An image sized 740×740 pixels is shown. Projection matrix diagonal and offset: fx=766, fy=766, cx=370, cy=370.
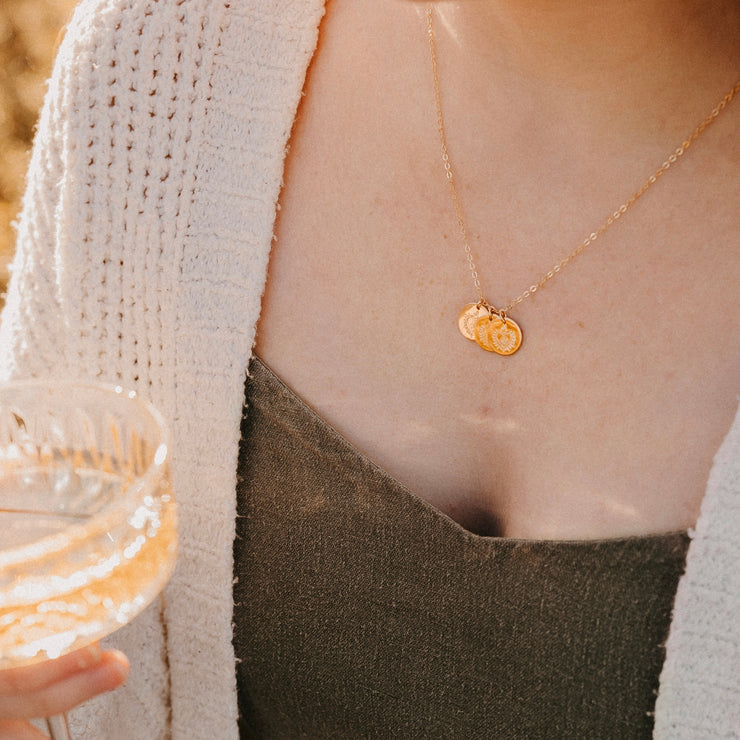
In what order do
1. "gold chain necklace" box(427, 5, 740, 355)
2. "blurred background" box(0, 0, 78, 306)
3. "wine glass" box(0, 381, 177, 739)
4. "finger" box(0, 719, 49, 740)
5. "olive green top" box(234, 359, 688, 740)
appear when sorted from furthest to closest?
"blurred background" box(0, 0, 78, 306) < "gold chain necklace" box(427, 5, 740, 355) < "olive green top" box(234, 359, 688, 740) < "finger" box(0, 719, 49, 740) < "wine glass" box(0, 381, 177, 739)

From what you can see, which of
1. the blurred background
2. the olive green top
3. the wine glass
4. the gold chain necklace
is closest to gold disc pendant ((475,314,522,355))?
the gold chain necklace

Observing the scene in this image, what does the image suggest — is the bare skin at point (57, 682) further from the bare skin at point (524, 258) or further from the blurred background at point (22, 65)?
the blurred background at point (22, 65)

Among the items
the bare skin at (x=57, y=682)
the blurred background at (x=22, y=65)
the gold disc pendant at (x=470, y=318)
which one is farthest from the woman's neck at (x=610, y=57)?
the blurred background at (x=22, y=65)

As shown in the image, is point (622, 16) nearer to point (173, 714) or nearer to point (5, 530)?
point (5, 530)

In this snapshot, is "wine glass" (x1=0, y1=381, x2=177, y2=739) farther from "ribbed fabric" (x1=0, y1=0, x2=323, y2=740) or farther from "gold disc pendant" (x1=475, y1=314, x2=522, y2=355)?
"gold disc pendant" (x1=475, y1=314, x2=522, y2=355)

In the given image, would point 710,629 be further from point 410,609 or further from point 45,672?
point 45,672

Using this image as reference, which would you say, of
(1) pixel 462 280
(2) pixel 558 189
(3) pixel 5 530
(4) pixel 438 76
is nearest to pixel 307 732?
(3) pixel 5 530

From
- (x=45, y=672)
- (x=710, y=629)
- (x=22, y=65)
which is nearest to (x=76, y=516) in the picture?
(x=45, y=672)
